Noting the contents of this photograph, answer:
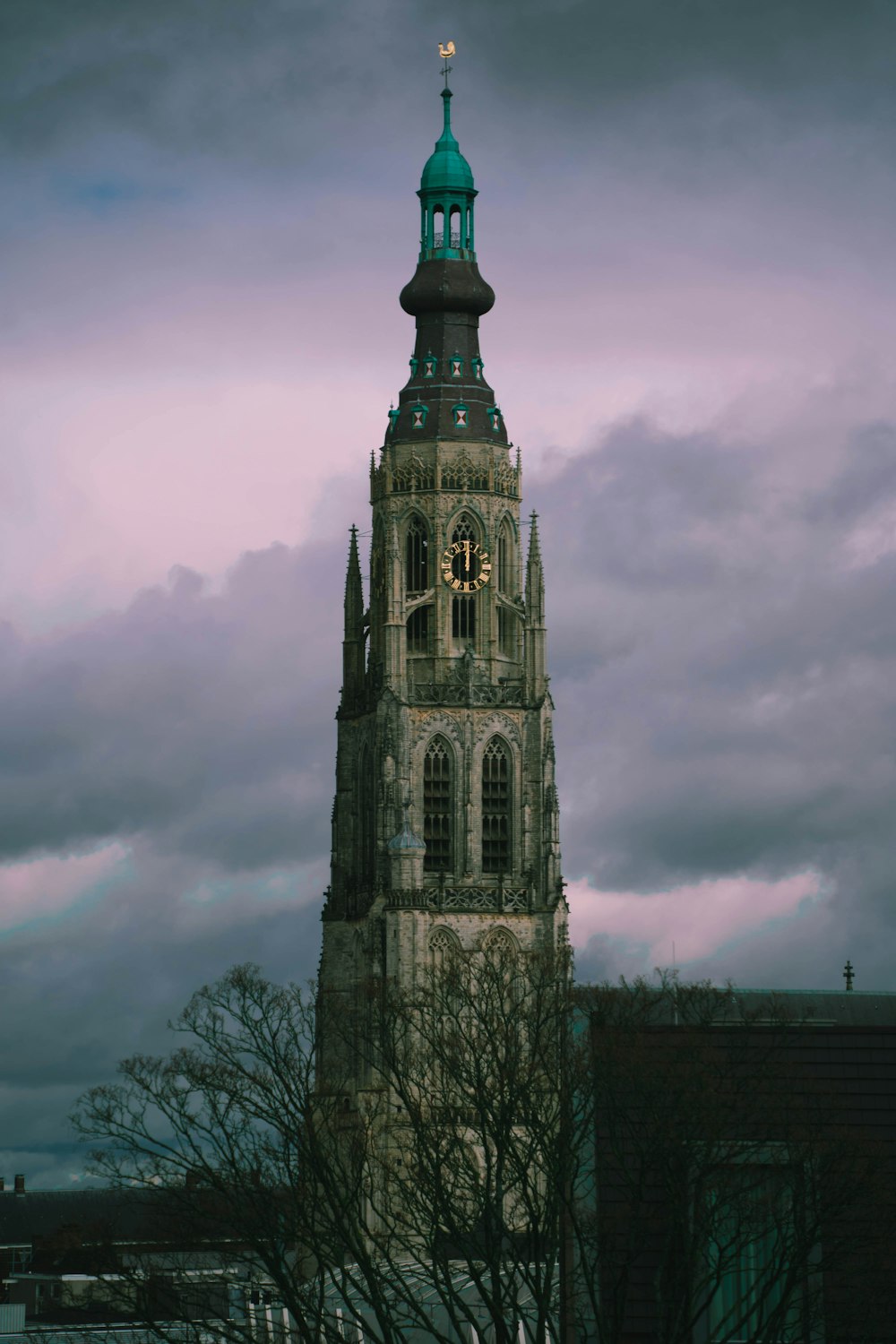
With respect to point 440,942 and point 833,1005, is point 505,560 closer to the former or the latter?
point 440,942

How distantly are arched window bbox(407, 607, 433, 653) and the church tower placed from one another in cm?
17

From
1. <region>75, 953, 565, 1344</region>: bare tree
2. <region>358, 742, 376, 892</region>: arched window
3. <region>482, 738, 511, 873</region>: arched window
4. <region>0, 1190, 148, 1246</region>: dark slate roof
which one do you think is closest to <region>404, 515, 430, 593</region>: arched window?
<region>358, 742, 376, 892</region>: arched window

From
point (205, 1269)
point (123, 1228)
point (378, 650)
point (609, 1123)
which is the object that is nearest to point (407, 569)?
point (378, 650)

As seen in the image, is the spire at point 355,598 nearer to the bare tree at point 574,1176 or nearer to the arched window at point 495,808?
the arched window at point 495,808

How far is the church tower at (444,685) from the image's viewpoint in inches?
6604

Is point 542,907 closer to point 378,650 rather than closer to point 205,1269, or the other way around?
point 378,650

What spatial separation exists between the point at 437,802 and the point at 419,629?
37.9 ft

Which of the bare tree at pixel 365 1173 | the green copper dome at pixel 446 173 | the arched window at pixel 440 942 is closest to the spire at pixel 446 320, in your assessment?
the green copper dome at pixel 446 173

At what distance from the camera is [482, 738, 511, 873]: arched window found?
170375mm

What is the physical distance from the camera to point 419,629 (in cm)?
17512

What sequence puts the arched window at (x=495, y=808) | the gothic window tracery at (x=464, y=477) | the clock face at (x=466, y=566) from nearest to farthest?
the arched window at (x=495, y=808) → the clock face at (x=466, y=566) → the gothic window tracery at (x=464, y=477)

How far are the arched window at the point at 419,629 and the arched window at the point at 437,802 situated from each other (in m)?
6.58

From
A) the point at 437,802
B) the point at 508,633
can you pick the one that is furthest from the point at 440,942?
the point at 508,633

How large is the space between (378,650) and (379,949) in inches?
788
